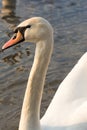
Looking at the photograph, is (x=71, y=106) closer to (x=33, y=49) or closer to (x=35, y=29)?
(x=35, y=29)

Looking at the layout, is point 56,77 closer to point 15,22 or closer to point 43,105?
point 43,105

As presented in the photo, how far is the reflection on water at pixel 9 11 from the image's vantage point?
9453mm

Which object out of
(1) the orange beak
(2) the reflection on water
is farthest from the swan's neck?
(2) the reflection on water

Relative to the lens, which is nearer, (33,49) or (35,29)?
(35,29)

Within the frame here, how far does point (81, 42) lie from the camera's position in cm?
805

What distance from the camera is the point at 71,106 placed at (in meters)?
4.67

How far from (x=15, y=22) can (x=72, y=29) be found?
1.28 metres

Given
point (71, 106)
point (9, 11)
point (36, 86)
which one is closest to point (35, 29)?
point (36, 86)

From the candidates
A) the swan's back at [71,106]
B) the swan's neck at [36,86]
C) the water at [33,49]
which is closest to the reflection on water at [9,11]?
the water at [33,49]

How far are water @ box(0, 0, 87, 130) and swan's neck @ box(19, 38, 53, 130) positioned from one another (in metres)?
1.28

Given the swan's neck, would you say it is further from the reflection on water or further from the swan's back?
the reflection on water

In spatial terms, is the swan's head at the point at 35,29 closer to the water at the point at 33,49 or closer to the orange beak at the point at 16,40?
the orange beak at the point at 16,40

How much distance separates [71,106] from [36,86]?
75 centimetres

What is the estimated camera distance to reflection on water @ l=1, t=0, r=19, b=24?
372 inches
